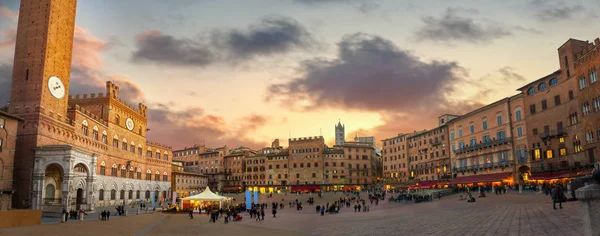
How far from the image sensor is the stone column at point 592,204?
5.55 meters

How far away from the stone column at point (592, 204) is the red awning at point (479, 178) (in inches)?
2348

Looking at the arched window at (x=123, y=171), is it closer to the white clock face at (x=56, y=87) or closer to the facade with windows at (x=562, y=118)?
the white clock face at (x=56, y=87)

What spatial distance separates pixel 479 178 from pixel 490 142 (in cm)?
600

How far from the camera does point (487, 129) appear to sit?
64.6 meters

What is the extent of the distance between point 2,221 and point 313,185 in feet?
268

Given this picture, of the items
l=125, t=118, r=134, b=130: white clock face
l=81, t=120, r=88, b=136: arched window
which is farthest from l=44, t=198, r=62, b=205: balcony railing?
l=125, t=118, r=134, b=130: white clock face

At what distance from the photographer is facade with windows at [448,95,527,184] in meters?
59.1

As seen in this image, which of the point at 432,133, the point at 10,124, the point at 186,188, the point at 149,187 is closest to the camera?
the point at 10,124

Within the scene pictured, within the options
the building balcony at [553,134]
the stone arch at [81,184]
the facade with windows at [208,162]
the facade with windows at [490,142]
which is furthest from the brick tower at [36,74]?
the facade with windows at [208,162]

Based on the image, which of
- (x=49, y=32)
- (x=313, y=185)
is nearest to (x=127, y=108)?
(x=49, y=32)

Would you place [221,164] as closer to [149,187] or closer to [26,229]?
[149,187]

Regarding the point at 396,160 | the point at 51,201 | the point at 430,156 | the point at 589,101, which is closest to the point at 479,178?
the point at 430,156

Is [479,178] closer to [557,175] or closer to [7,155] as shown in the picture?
[557,175]

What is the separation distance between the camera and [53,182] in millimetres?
45969
